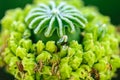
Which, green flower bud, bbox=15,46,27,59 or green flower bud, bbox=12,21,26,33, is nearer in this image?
green flower bud, bbox=15,46,27,59

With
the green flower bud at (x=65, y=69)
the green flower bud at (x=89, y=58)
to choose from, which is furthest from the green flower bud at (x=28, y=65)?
the green flower bud at (x=89, y=58)

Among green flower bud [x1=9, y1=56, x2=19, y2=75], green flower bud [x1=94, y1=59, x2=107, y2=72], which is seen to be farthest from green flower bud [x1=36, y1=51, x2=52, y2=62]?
green flower bud [x1=94, y1=59, x2=107, y2=72]

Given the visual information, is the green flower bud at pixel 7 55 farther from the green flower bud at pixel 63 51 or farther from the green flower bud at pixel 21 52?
the green flower bud at pixel 63 51

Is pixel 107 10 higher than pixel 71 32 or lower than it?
higher

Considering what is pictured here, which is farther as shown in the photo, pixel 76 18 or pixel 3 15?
pixel 3 15

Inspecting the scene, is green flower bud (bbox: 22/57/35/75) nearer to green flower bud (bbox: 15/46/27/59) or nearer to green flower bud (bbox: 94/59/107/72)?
green flower bud (bbox: 15/46/27/59)

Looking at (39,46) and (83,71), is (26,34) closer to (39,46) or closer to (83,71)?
(39,46)

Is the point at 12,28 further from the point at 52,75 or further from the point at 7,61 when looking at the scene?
the point at 52,75

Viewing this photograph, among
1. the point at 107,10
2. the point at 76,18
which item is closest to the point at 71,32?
the point at 76,18
